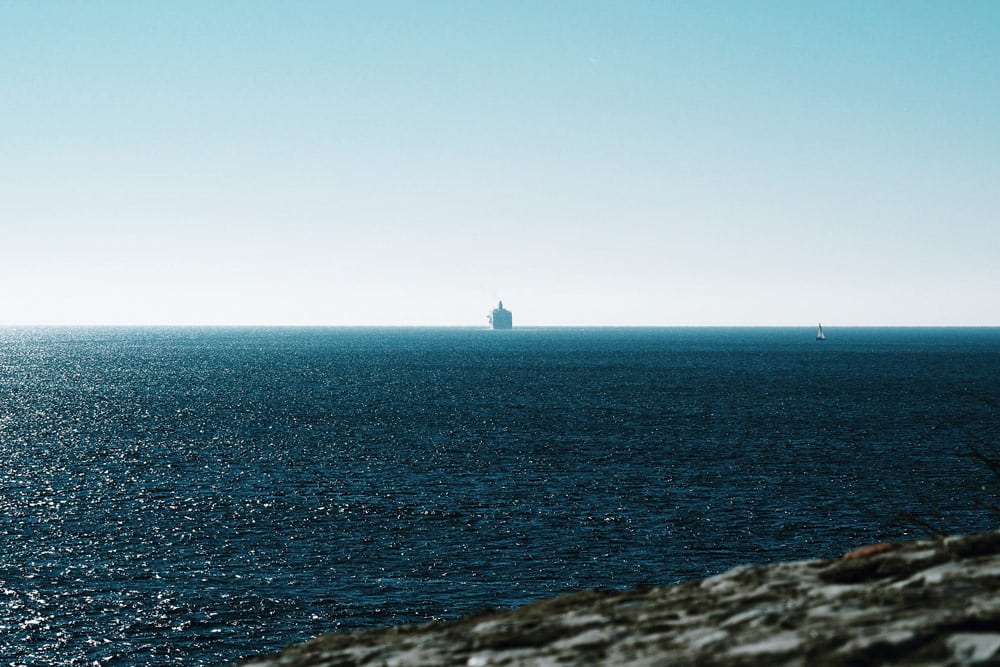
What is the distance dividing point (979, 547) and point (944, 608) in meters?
1.87

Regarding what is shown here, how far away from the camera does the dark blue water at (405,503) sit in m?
36.8

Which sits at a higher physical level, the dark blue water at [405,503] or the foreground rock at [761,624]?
the foreground rock at [761,624]

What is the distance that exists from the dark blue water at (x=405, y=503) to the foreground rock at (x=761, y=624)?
5.29 metres

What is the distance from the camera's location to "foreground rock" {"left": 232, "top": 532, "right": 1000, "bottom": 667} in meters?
5.17

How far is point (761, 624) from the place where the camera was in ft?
19.7

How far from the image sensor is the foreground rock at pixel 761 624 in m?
5.17

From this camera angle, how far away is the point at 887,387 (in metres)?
142

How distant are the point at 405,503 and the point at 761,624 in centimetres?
5226

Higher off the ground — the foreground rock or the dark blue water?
the foreground rock

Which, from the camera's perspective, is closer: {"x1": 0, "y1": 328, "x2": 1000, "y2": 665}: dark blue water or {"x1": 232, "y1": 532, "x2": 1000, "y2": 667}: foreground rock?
{"x1": 232, "y1": 532, "x2": 1000, "y2": 667}: foreground rock

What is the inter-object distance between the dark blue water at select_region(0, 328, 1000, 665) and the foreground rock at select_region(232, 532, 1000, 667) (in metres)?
5.29

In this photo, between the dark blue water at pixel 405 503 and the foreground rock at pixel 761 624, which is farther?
the dark blue water at pixel 405 503

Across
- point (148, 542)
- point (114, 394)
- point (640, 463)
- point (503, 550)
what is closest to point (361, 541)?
point (503, 550)

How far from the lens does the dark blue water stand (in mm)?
36844
